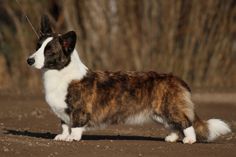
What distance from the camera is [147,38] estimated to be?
18234 millimetres

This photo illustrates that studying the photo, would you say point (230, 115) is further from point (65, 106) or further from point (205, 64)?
point (65, 106)

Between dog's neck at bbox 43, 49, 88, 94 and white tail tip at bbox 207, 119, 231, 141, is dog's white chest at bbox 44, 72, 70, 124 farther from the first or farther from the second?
white tail tip at bbox 207, 119, 231, 141

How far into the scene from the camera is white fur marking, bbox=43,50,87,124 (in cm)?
1038

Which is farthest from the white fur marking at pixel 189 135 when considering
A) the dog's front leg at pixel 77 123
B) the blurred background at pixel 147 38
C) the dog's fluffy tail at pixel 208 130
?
the blurred background at pixel 147 38

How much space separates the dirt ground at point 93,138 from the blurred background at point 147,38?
6.94ft

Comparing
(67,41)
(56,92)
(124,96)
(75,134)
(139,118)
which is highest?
(67,41)

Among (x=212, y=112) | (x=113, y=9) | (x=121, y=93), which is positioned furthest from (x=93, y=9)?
(x=121, y=93)

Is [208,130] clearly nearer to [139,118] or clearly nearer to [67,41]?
[139,118]

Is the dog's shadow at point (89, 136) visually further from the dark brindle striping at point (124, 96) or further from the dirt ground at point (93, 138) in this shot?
the dark brindle striping at point (124, 96)

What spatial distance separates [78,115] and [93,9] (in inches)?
304

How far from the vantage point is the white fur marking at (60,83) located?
34.0 feet

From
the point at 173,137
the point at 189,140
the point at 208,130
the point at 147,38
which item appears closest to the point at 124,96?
the point at 173,137

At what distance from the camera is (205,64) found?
1897 centimetres

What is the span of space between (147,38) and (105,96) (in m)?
7.69
